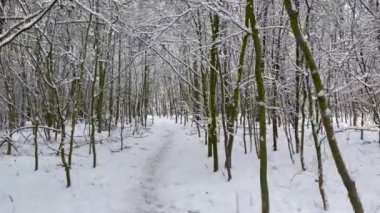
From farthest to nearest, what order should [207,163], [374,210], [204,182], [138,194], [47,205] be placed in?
[207,163] < [204,182] < [138,194] < [47,205] < [374,210]

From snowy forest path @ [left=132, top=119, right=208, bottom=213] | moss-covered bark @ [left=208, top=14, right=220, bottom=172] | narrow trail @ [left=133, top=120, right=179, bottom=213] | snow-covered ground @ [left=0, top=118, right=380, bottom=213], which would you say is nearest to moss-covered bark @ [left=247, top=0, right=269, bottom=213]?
snow-covered ground @ [left=0, top=118, right=380, bottom=213]

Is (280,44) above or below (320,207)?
above

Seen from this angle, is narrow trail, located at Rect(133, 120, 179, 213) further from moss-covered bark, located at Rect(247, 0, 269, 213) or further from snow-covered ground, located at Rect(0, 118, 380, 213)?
moss-covered bark, located at Rect(247, 0, 269, 213)

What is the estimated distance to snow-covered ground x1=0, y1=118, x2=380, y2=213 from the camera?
8.84 meters

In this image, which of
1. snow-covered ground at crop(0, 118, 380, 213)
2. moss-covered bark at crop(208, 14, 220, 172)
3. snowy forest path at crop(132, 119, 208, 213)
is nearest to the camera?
snow-covered ground at crop(0, 118, 380, 213)

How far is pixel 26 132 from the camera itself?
20.4 meters

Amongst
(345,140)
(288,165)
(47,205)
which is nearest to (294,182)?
(288,165)

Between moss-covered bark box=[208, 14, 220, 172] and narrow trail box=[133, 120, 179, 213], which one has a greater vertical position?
moss-covered bark box=[208, 14, 220, 172]

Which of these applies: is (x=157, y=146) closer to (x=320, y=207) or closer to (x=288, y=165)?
(x=288, y=165)

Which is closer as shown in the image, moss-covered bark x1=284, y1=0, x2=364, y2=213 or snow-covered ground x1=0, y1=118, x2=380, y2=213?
moss-covered bark x1=284, y1=0, x2=364, y2=213

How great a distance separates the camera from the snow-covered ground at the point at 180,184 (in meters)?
8.84

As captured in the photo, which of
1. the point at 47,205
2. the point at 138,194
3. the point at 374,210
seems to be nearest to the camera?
the point at 374,210

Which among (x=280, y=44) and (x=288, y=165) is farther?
(x=280, y=44)

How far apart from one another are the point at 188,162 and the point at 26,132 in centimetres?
1114
